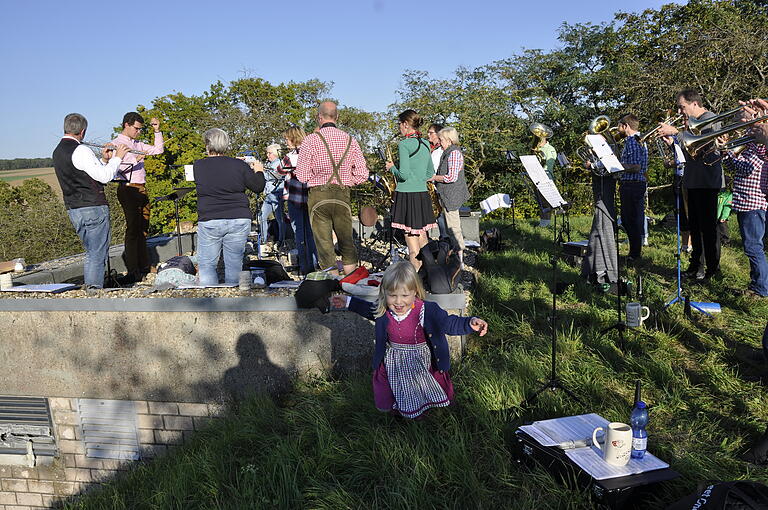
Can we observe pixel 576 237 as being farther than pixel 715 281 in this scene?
Yes

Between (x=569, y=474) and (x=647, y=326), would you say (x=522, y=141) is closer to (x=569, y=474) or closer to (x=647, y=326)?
(x=647, y=326)

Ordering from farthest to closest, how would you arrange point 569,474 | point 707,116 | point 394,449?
point 707,116 < point 394,449 < point 569,474

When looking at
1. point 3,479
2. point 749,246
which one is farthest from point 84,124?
point 749,246

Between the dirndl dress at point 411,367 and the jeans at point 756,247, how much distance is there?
11.6ft

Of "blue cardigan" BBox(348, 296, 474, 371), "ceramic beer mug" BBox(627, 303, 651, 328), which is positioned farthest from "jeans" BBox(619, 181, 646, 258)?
"blue cardigan" BBox(348, 296, 474, 371)

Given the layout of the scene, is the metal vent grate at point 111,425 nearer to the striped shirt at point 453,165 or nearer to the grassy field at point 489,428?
the grassy field at point 489,428

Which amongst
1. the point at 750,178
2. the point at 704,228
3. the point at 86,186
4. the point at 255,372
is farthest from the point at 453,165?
the point at 86,186

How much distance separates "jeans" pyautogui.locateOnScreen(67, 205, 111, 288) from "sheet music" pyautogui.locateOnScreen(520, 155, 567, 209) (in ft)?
13.5

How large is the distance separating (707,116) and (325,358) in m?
3.60

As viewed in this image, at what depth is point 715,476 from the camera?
8.68ft

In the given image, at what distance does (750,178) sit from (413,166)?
3144 mm

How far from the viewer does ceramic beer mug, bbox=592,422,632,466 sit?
8.41 ft

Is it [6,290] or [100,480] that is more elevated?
[6,290]

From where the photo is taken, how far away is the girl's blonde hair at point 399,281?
10.7 feet
